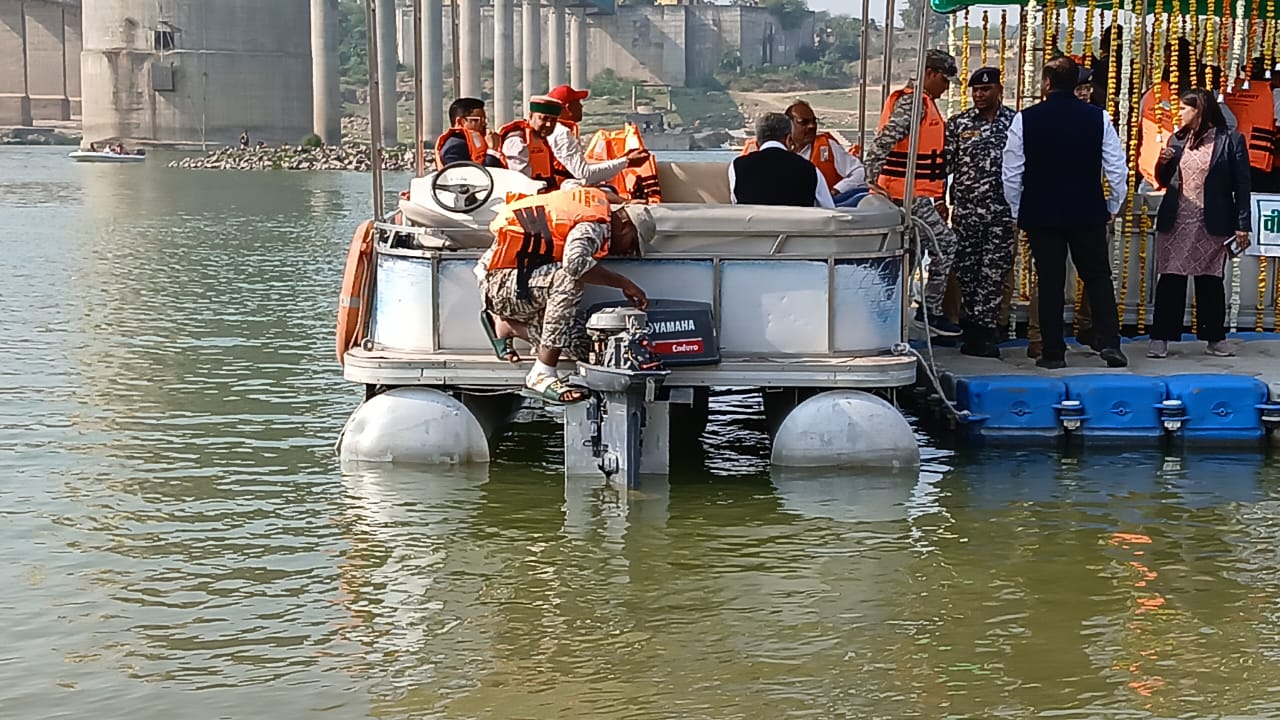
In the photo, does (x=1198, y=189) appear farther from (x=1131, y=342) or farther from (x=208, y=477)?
(x=208, y=477)

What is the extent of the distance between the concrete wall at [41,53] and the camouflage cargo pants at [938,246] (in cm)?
10069

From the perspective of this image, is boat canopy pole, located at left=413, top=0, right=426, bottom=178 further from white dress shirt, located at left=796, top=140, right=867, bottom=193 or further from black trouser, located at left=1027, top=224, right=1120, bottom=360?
black trouser, located at left=1027, top=224, right=1120, bottom=360

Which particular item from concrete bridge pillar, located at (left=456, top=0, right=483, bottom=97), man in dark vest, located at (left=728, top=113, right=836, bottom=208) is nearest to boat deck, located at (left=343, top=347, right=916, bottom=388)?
man in dark vest, located at (left=728, top=113, right=836, bottom=208)

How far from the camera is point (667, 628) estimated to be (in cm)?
652

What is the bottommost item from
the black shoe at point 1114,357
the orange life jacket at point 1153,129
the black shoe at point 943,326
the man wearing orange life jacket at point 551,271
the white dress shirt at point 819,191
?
the black shoe at point 1114,357

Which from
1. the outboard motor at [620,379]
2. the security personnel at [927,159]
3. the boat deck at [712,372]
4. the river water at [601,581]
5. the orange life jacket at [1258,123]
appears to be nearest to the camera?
the river water at [601,581]

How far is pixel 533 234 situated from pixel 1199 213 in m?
3.99

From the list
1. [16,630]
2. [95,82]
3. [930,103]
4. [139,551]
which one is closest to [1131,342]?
[930,103]

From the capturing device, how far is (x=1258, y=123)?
1155 cm

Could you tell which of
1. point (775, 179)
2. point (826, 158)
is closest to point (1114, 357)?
point (826, 158)

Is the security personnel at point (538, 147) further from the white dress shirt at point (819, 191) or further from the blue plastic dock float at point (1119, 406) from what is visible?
the blue plastic dock float at point (1119, 406)

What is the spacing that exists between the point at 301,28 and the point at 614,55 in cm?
4287

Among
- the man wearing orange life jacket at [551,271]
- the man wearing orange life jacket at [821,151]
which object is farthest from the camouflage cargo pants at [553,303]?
the man wearing orange life jacket at [821,151]

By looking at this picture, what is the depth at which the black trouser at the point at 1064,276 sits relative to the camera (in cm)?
979
